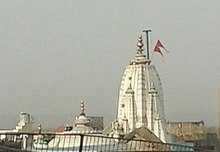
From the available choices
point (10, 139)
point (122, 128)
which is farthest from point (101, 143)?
point (122, 128)

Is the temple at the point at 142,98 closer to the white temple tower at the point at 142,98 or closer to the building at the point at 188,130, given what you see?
the white temple tower at the point at 142,98

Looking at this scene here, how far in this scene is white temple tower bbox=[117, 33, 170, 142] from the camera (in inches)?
2140

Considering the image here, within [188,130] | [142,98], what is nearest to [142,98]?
[142,98]

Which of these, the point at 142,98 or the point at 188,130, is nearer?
→ the point at 142,98

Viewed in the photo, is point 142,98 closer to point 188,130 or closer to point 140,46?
point 140,46

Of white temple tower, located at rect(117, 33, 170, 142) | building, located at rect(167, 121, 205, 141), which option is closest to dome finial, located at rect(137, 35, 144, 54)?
white temple tower, located at rect(117, 33, 170, 142)

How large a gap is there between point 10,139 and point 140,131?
102 feet

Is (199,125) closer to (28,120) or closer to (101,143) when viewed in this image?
(28,120)

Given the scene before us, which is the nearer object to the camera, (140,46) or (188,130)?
(140,46)

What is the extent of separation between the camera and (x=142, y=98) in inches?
2167

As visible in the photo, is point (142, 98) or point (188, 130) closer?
point (142, 98)

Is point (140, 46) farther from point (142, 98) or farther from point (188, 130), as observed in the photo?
point (188, 130)

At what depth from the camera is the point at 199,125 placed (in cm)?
6744

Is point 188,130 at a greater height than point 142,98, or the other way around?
point 142,98
